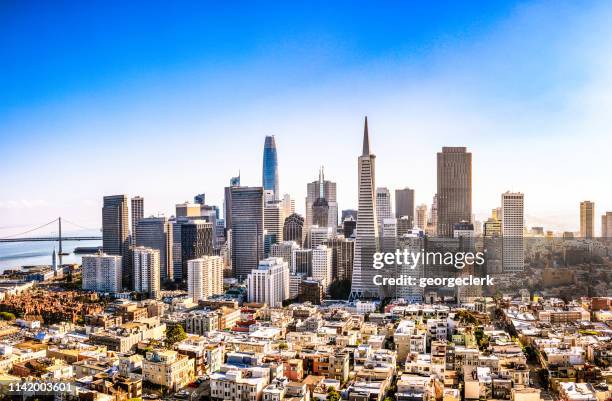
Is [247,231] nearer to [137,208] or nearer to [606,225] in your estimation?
[137,208]

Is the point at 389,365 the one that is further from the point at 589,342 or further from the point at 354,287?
the point at 354,287

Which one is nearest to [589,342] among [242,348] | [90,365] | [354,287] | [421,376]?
[421,376]

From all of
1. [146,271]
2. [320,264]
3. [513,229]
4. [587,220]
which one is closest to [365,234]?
[320,264]

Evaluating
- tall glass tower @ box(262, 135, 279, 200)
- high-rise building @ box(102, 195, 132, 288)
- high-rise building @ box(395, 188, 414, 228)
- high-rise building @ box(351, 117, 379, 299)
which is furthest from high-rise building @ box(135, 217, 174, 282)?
high-rise building @ box(395, 188, 414, 228)

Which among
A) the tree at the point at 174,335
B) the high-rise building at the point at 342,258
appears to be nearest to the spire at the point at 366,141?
the high-rise building at the point at 342,258

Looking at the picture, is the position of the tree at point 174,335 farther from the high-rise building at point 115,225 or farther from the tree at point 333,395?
the high-rise building at point 115,225

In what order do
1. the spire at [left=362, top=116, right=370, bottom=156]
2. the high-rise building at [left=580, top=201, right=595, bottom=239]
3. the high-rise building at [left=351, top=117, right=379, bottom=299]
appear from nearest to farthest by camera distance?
1. the high-rise building at [left=351, top=117, right=379, bottom=299]
2. the spire at [left=362, top=116, right=370, bottom=156]
3. the high-rise building at [left=580, top=201, right=595, bottom=239]

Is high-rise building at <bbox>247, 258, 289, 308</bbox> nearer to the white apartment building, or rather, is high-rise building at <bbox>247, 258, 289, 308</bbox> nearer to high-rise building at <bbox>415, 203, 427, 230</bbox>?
the white apartment building
